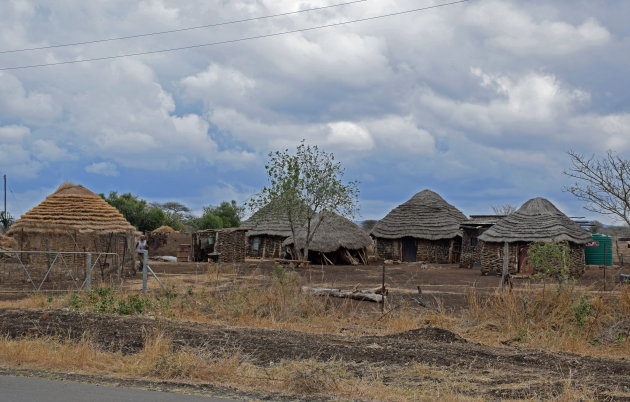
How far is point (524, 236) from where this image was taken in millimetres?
28375

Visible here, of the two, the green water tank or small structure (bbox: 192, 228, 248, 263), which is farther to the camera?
the green water tank

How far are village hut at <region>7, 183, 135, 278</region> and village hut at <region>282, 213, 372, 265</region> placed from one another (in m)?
12.1

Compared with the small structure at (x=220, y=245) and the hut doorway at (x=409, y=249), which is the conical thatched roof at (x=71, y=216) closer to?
the small structure at (x=220, y=245)

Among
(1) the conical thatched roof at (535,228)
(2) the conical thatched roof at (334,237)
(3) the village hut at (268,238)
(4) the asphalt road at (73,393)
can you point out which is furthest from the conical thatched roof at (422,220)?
(4) the asphalt road at (73,393)

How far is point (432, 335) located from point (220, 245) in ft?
79.9

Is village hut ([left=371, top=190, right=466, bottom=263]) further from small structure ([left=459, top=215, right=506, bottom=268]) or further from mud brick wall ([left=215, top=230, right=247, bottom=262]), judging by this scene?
mud brick wall ([left=215, top=230, right=247, bottom=262])

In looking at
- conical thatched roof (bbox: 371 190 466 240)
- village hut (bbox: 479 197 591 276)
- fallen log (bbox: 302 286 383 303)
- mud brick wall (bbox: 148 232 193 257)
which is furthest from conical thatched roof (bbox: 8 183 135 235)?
conical thatched roof (bbox: 371 190 466 240)

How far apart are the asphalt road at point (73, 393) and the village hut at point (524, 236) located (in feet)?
80.4

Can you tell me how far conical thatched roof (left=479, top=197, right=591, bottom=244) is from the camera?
28078 mm

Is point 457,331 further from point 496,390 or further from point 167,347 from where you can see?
point 167,347

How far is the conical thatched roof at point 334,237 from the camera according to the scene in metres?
34.6

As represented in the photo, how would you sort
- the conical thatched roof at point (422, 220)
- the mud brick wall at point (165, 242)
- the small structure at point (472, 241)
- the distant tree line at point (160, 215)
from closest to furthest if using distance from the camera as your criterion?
the small structure at point (472, 241) → the mud brick wall at point (165, 242) → the conical thatched roof at point (422, 220) → the distant tree line at point (160, 215)

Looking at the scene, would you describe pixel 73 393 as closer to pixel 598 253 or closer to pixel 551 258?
pixel 551 258

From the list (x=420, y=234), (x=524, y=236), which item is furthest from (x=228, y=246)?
(x=524, y=236)
